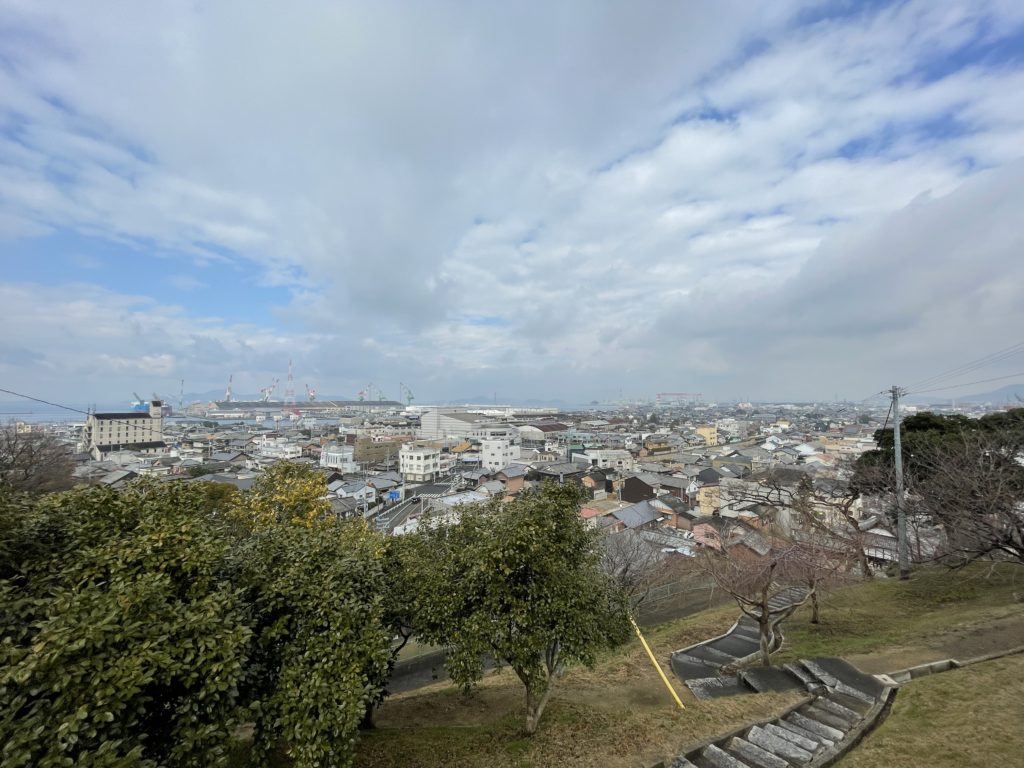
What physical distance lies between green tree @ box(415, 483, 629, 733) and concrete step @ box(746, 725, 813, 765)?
7.96 ft

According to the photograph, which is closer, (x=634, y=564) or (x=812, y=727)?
(x=812, y=727)

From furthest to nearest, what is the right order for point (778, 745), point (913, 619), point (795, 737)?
point (913, 619), point (795, 737), point (778, 745)

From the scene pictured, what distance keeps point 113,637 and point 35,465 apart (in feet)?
88.0

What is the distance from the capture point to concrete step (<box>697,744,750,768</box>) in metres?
5.60

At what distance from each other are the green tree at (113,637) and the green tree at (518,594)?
2202mm

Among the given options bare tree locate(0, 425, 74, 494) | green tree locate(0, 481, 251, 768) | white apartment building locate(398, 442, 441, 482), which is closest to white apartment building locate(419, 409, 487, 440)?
white apartment building locate(398, 442, 441, 482)

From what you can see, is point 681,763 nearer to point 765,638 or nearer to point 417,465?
point 765,638

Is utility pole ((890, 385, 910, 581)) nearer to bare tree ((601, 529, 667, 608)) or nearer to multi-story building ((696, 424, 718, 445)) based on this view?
bare tree ((601, 529, 667, 608))

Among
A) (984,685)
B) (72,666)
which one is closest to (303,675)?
(72,666)

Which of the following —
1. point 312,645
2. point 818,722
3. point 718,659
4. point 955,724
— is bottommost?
point 718,659

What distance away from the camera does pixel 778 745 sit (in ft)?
19.6

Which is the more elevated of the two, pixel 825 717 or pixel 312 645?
pixel 312 645

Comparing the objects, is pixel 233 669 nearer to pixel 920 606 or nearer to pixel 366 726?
pixel 366 726

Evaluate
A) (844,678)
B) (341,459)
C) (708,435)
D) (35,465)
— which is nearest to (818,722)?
(844,678)
